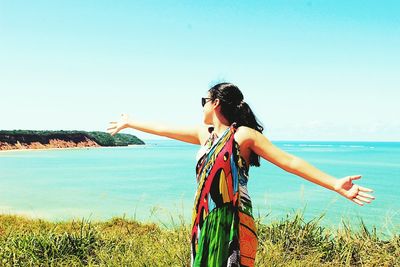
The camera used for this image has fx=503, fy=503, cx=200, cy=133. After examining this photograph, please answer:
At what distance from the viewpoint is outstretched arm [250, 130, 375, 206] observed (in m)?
2.86

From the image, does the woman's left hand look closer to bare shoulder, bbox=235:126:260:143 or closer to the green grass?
bare shoulder, bbox=235:126:260:143

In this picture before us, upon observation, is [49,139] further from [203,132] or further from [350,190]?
[350,190]

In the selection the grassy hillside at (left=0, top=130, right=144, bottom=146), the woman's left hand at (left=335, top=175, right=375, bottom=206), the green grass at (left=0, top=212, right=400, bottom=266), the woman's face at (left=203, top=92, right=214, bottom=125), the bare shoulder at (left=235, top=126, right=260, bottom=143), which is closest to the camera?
the woman's left hand at (left=335, top=175, right=375, bottom=206)

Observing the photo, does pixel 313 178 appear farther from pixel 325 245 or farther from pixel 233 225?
pixel 325 245

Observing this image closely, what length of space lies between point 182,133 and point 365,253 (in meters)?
3.77

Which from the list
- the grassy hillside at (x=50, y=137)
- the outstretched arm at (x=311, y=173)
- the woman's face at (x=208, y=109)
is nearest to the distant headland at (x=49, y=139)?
the grassy hillside at (x=50, y=137)

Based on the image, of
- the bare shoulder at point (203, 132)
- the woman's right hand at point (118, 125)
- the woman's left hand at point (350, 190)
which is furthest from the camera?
the woman's right hand at point (118, 125)

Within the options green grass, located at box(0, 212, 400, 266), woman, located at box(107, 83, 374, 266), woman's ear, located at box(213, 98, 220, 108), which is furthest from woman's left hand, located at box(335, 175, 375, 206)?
green grass, located at box(0, 212, 400, 266)

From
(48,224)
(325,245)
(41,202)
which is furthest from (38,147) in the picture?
(325,245)

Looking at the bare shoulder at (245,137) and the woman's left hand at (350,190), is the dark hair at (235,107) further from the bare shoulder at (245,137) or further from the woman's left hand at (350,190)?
the woman's left hand at (350,190)

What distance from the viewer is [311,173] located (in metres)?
2.88

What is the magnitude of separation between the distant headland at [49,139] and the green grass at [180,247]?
49752mm

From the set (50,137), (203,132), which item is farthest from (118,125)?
(50,137)

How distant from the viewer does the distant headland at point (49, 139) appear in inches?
2496
